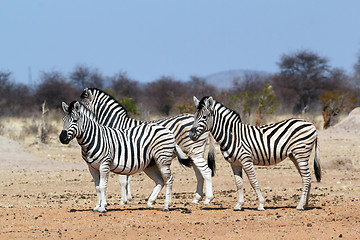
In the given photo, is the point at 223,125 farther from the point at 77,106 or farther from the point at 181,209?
the point at 77,106

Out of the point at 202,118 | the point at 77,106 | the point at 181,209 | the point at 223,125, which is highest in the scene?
the point at 77,106

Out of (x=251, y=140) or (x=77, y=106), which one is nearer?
(x=77, y=106)

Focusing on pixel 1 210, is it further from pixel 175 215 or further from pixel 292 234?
pixel 292 234

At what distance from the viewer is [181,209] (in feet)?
32.4

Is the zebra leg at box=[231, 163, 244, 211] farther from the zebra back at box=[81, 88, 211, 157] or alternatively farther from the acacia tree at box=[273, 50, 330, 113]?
the acacia tree at box=[273, 50, 330, 113]

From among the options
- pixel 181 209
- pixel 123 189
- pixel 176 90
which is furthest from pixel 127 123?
pixel 176 90

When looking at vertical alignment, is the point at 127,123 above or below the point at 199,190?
above

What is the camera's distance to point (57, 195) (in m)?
13.4

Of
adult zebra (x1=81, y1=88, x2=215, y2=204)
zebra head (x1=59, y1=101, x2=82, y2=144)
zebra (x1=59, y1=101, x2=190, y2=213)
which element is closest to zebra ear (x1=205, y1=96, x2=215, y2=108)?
zebra (x1=59, y1=101, x2=190, y2=213)

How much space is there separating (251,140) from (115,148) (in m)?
2.19

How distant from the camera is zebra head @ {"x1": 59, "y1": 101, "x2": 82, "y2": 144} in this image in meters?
9.07

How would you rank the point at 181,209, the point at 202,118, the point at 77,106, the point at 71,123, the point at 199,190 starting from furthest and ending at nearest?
1. the point at 199,190
2. the point at 181,209
3. the point at 202,118
4. the point at 77,106
5. the point at 71,123

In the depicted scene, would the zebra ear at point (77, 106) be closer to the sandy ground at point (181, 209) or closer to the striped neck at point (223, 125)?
the sandy ground at point (181, 209)

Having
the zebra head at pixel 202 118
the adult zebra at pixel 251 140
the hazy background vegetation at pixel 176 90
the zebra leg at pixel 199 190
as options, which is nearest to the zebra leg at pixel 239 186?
the adult zebra at pixel 251 140
